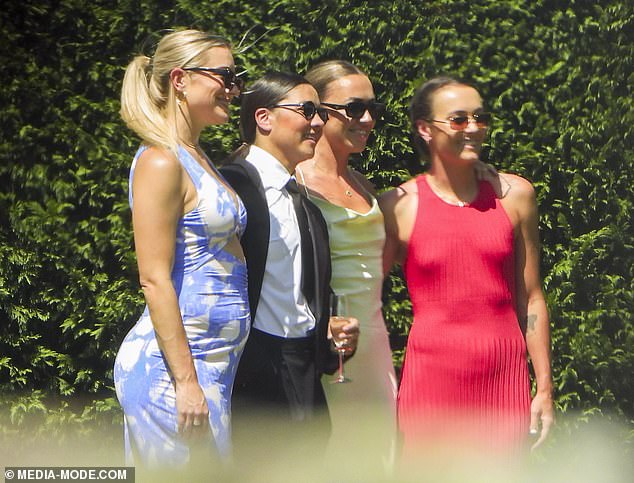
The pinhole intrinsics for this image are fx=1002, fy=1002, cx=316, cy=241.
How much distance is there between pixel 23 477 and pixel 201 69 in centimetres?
201

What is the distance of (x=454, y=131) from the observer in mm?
3535

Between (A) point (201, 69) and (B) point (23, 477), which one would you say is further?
(B) point (23, 477)

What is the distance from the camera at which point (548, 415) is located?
11.7 ft

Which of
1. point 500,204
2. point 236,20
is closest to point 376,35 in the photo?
point 236,20

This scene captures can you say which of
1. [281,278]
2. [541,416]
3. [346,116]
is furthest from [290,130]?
[541,416]

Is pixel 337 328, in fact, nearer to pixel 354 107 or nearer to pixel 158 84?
pixel 354 107

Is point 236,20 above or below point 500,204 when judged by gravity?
above

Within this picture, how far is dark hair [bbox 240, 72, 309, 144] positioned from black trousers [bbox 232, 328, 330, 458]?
0.71 metres

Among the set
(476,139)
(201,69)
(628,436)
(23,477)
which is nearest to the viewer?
(201,69)

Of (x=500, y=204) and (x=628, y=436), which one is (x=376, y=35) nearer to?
(x=500, y=204)

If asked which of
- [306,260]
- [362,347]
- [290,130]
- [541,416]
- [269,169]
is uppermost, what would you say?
[290,130]

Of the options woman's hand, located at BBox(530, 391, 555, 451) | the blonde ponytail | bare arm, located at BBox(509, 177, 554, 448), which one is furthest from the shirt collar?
woman's hand, located at BBox(530, 391, 555, 451)

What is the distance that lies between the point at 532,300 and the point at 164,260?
4.94 feet

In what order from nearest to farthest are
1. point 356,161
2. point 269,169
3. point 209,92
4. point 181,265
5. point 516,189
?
point 181,265, point 209,92, point 269,169, point 516,189, point 356,161
